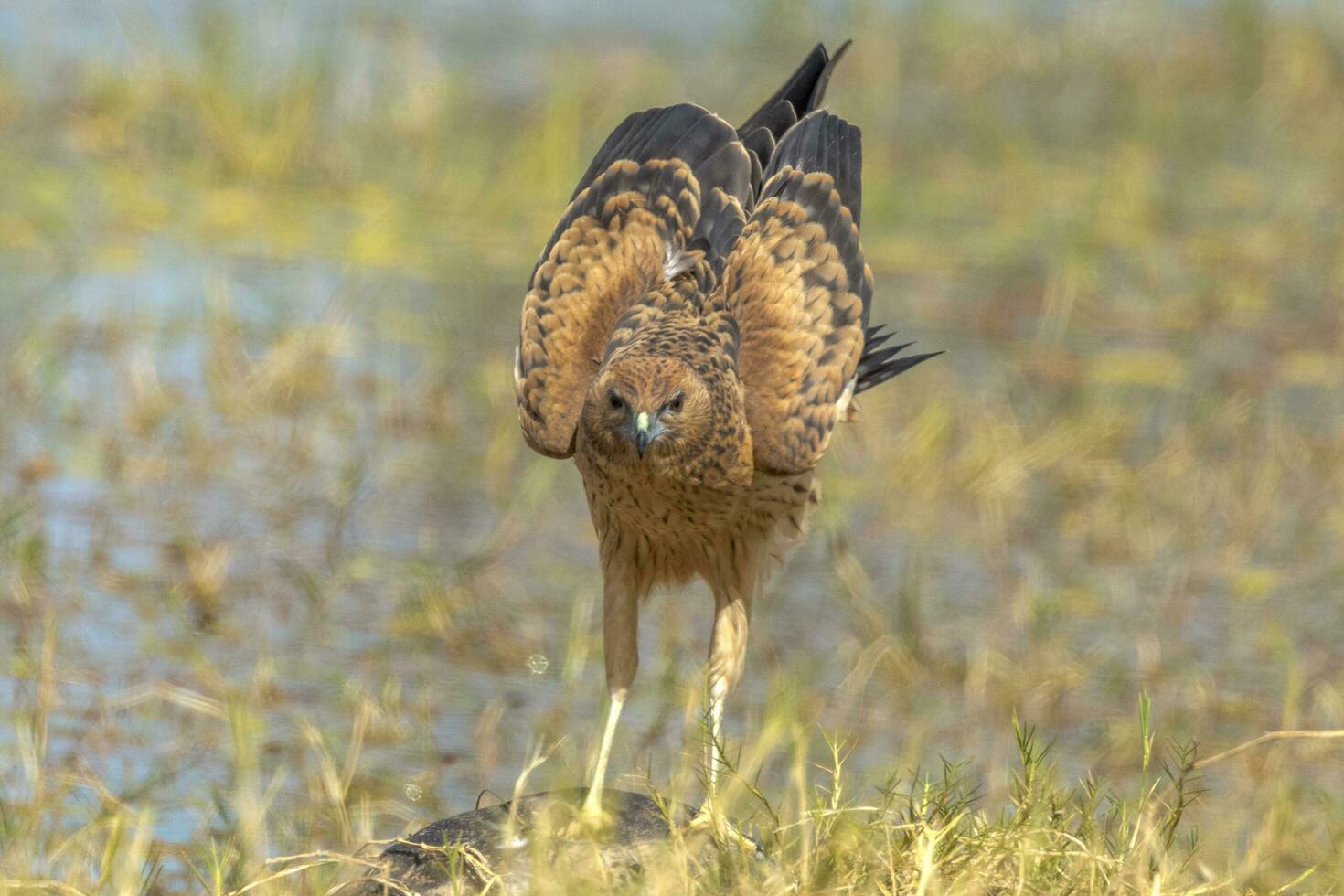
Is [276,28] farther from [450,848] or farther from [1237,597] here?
[450,848]

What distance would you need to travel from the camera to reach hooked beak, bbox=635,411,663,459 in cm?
523

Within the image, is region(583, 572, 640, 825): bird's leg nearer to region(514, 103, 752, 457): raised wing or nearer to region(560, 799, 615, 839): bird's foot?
region(514, 103, 752, 457): raised wing

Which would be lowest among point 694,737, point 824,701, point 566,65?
point 824,701

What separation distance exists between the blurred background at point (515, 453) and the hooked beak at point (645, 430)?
0.72 metres

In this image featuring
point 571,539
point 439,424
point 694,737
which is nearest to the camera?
point 694,737

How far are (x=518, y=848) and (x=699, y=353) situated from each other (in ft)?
4.29

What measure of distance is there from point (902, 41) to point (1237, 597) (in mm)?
8501

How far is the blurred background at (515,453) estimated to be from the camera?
6754 millimetres

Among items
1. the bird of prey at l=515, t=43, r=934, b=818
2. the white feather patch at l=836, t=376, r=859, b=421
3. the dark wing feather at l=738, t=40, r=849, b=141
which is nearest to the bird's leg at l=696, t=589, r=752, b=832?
the bird of prey at l=515, t=43, r=934, b=818

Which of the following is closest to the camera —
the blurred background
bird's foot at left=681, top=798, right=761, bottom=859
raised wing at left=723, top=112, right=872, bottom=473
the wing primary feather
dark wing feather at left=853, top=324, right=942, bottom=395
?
bird's foot at left=681, top=798, right=761, bottom=859

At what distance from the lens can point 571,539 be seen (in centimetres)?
869

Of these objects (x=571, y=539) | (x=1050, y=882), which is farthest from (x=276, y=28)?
(x=1050, y=882)

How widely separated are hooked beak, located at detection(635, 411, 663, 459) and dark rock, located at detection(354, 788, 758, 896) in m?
0.82

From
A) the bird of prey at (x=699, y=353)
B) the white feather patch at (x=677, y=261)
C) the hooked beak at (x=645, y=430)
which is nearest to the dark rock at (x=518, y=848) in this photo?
the bird of prey at (x=699, y=353)
